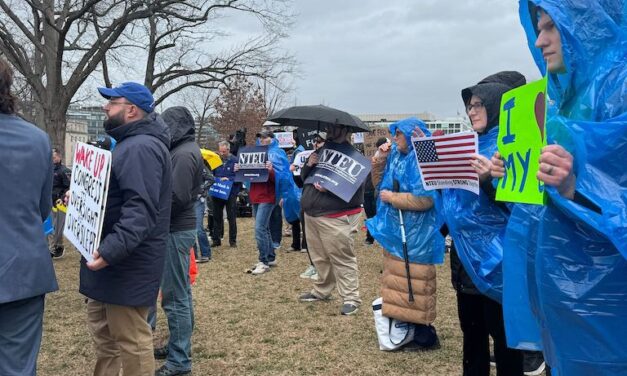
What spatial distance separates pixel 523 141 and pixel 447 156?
3.60ft

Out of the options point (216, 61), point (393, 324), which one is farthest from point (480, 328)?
point (216, 61)

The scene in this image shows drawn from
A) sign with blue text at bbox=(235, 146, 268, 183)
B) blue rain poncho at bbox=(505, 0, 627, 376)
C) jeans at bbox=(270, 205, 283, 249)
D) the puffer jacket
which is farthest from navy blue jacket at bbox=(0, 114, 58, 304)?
jeans at bbox=(270, 205, 283, 249)

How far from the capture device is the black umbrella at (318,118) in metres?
5.19

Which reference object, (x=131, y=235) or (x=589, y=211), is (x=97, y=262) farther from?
(x=589, y=211)

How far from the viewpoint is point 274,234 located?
31.0 feet

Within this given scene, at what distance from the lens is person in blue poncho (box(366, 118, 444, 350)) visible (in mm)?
4180

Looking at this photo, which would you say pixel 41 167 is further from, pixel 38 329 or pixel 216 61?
pixel 216 61

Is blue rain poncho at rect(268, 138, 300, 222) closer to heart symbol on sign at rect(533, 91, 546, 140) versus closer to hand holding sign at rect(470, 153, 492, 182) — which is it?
hand holding sign at rect(470, 153, 492, 182)

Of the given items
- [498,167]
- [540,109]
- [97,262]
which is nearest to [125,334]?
[97,262]

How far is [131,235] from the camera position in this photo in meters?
2.70

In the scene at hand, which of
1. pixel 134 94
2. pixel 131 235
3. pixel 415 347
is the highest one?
pixel 134 94

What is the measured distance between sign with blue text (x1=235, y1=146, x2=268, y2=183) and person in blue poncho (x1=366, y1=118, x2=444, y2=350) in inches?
143

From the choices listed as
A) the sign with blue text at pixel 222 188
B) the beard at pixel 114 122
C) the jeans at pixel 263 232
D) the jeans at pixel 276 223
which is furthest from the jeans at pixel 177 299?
the sign with blue text at pixel 222 188

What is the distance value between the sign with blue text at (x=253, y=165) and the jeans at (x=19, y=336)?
550 cm
